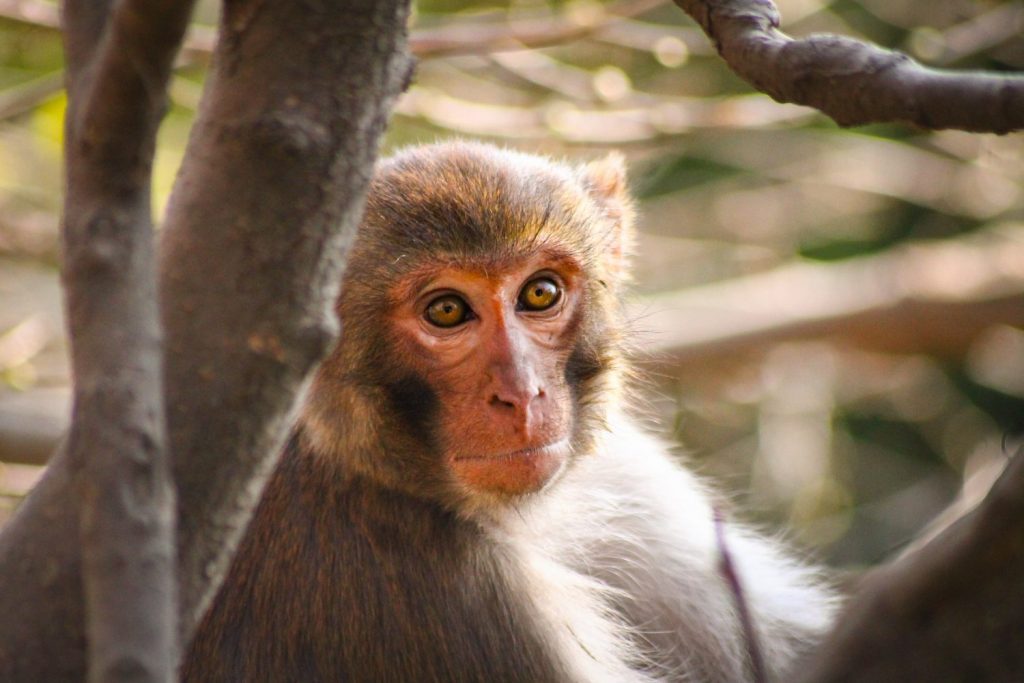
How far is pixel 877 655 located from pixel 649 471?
3.43m

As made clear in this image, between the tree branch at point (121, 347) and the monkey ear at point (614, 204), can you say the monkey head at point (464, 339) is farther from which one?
the tree branch at point (121, 347)

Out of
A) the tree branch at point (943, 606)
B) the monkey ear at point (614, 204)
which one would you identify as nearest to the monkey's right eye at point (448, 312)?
the monkey ear at point (614, 204)

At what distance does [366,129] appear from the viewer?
2.04 metres

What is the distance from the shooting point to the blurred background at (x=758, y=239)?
6809 millimetres

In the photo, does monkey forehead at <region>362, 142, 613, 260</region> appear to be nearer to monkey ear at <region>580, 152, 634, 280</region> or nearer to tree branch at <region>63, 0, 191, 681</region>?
monkey ear at <region>580, 152, 634, 280</region>

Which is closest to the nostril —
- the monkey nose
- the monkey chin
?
the monkey nose

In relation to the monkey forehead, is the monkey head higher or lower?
lower

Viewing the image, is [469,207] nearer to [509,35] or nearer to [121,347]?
[509,35]

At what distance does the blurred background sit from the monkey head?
0.64 m

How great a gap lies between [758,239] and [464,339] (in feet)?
21.4

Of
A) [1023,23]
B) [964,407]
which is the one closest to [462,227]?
[1023,23]

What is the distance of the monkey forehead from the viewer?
406cm

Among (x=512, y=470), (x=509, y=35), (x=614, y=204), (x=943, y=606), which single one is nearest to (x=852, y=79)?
(x=943, y=606)

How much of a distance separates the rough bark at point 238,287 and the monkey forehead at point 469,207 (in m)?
2.01
